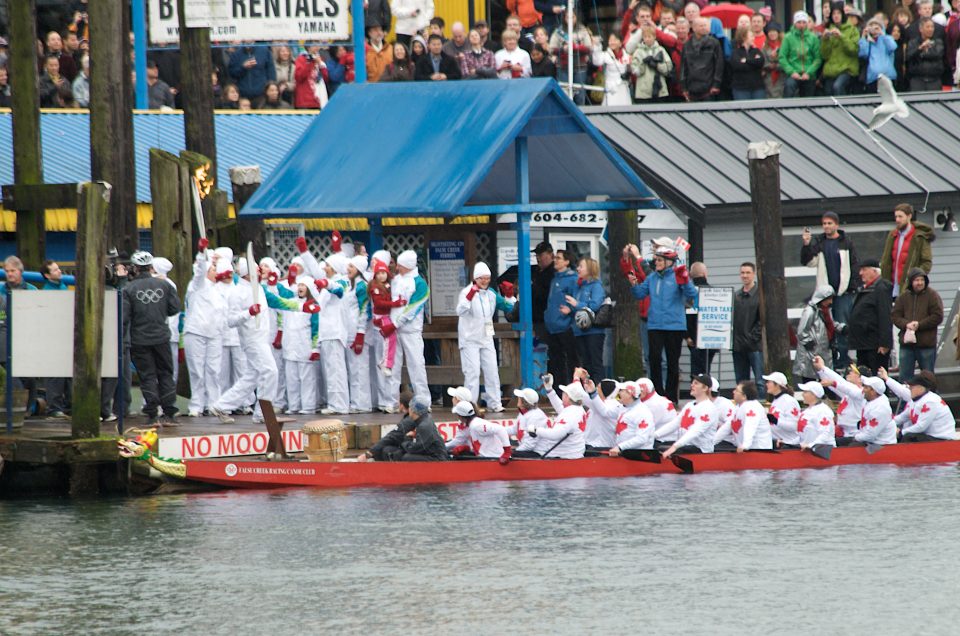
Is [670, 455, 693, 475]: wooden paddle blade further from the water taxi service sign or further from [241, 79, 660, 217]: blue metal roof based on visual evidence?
the water taxi service sign

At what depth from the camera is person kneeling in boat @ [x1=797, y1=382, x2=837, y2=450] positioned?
74.7ft

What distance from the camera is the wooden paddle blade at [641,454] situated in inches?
871

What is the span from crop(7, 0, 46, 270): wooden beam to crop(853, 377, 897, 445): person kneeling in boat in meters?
9.77

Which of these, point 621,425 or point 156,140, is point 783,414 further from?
point 156,140

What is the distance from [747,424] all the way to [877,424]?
169cm

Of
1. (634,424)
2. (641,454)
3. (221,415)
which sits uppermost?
(221,415)

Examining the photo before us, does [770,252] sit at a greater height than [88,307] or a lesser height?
greater

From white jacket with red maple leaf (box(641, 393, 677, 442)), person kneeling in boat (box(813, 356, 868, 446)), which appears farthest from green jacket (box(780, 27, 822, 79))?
white jacket with red maple leaf (box(641, 393, 677, 442))

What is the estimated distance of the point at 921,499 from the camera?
67.9 ft

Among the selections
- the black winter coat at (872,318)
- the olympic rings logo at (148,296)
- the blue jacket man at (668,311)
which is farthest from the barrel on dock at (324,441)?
the black winter coat at (872,318)

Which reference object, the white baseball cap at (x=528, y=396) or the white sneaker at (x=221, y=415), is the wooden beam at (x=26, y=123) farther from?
the white baseball cap at (x=528, y=396)

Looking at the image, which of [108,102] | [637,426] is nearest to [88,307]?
[108,102]

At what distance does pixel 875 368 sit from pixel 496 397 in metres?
4.93

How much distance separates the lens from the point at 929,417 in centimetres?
2327
